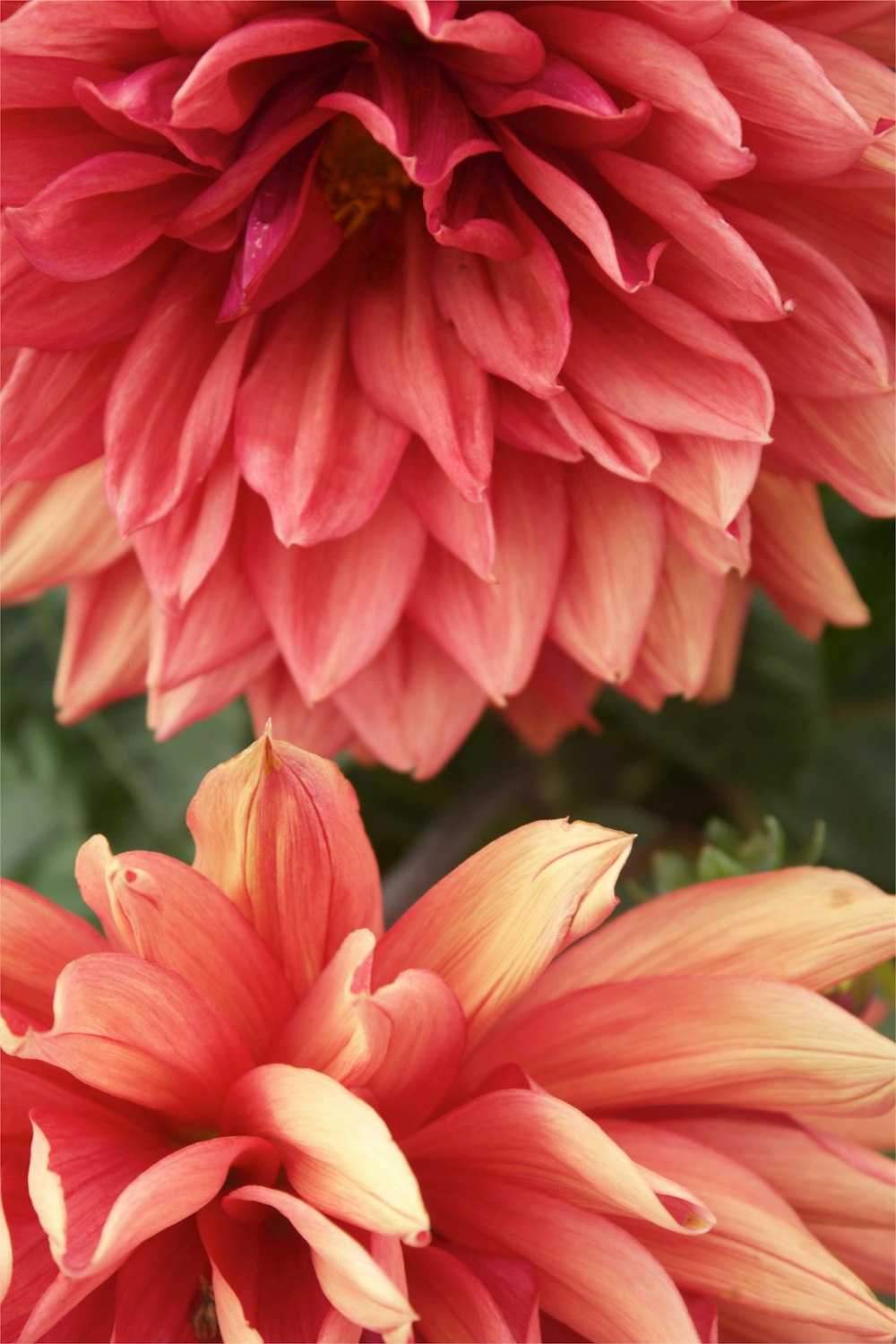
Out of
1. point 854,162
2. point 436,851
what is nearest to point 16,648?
point 436,851

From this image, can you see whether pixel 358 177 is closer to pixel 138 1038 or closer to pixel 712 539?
pixel 712 539

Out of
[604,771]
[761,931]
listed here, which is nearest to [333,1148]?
[761,931]

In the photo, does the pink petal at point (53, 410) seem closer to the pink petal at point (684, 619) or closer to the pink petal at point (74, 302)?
the pink petal at point (74, 302)

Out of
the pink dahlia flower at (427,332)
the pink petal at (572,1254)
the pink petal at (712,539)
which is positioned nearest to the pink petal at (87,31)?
the pink dahlia flower at (427,332)

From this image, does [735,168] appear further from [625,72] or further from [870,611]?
[870,611]

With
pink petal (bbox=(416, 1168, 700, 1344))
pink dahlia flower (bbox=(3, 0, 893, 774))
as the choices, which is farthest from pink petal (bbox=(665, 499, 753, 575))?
pink petal (bbox=(416, 1168, 700, 1344))

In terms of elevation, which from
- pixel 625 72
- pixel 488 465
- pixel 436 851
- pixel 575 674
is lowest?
pixel 436 851

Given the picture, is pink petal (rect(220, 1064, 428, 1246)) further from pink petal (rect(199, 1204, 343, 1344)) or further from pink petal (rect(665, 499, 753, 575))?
pink petal (rect(665, 499, 753, 575))
